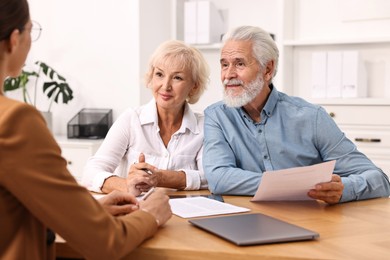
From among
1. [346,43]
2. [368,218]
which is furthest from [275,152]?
[346,43]

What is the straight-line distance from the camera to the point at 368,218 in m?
1.59

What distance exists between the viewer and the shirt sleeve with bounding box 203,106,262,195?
1.92 meters

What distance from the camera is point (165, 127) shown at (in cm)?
240

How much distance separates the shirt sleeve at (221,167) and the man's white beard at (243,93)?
0.09 metres

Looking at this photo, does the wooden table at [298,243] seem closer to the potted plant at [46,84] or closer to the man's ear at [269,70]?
the man's ear at [269,70]

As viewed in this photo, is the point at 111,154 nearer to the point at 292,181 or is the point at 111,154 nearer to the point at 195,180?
the point at 195,180

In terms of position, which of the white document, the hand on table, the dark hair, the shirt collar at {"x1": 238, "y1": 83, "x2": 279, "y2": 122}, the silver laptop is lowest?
the white document

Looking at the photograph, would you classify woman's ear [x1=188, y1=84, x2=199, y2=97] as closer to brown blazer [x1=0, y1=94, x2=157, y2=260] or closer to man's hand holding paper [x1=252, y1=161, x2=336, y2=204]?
man's hand holding paper [x1=252, y1=161, x2=336, y2=204]

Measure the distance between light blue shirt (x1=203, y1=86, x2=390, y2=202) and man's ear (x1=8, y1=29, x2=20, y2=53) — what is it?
3.53ft

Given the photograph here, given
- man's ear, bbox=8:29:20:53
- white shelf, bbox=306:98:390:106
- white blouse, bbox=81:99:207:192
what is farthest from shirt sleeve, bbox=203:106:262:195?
white shelf, bbox=306:98:390:106

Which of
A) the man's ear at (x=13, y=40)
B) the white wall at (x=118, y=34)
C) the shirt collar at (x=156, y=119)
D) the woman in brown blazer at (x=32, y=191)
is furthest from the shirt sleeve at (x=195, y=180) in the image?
the white wall at (x=118, y=34)

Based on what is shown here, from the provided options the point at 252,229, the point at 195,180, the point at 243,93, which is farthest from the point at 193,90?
the point at 252,229

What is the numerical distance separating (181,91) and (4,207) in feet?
4.61

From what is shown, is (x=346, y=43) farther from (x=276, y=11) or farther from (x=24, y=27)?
(x=24, y=27)
